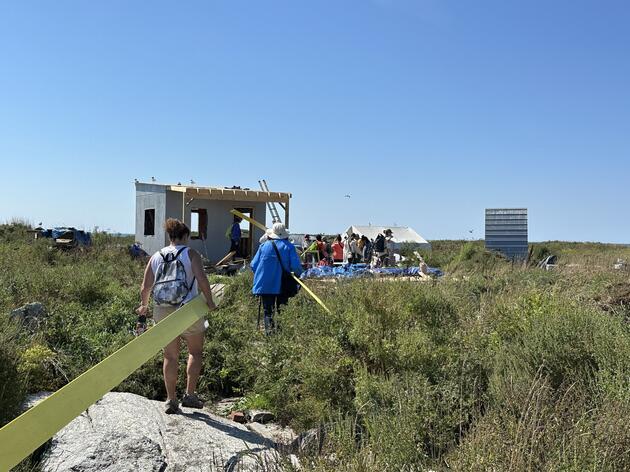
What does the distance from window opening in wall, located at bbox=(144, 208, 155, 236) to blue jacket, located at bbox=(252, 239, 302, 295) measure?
14445mm

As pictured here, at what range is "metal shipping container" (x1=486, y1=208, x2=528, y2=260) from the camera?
2167cm

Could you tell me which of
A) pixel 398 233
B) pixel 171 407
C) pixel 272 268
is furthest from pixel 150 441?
pixel 398 233

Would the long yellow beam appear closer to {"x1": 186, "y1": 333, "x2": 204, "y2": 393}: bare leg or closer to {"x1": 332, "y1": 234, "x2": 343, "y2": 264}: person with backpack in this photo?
{"x1": 186, "y1": 333, "x2": 204, "y2": 393}: bare leg

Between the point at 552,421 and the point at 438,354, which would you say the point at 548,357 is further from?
the point at 552,421

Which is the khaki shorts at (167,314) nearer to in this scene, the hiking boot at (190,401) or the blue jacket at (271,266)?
the hiking boot at (190,401)

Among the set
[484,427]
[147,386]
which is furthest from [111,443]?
[484,427]

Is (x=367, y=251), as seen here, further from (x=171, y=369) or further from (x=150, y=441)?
(x=150, y=441)

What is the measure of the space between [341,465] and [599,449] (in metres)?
1.16

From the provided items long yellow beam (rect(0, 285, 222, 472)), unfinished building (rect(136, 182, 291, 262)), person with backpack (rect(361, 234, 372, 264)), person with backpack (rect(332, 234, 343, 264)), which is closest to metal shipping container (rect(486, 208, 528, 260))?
person with backpack (rect(361, 234, 372, 264))

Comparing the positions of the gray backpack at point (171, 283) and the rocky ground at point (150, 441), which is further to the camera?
the gray backpack at point (171, 283)

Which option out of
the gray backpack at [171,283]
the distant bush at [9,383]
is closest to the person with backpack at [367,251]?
the gray backpack at [171,283]

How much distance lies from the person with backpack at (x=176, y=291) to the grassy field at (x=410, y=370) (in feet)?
2.32

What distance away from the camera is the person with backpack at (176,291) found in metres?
4.82

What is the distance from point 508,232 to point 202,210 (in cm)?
1141
